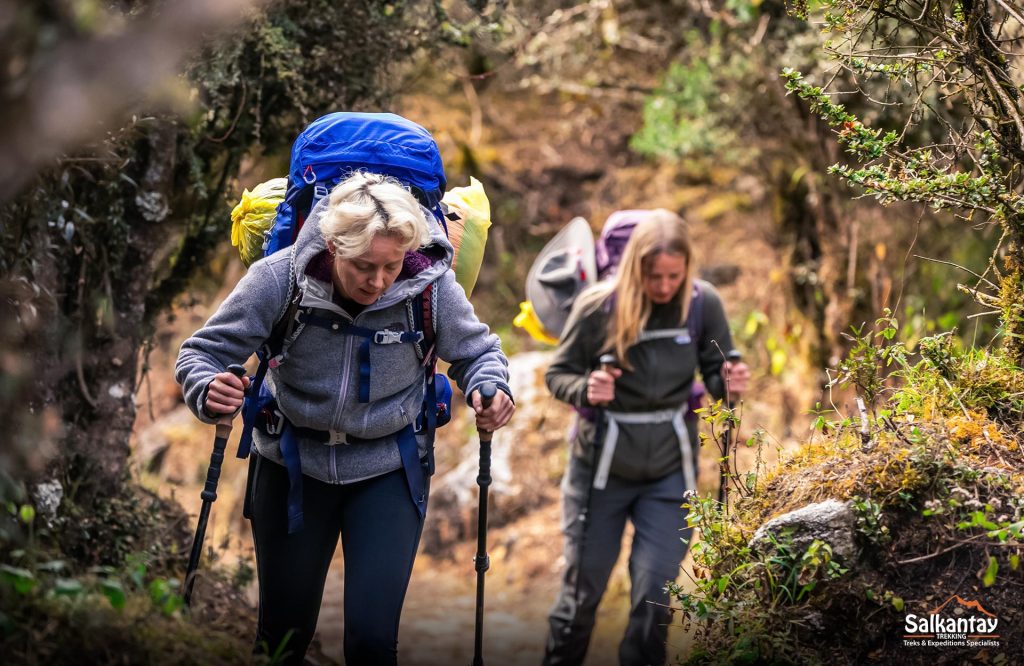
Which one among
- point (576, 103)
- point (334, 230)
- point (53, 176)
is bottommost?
point (334, 230)

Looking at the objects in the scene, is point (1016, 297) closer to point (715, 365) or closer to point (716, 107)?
point (715, 365)

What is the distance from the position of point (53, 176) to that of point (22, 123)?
2.79 meters

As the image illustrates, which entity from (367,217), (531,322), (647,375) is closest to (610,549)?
(647,375)

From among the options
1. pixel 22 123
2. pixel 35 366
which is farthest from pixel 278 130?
pixel 22 123

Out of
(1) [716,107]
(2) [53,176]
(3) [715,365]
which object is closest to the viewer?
(2) [53,176]

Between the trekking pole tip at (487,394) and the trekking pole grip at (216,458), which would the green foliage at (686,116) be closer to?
the trekking pole tip at (487,394)

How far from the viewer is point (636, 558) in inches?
210

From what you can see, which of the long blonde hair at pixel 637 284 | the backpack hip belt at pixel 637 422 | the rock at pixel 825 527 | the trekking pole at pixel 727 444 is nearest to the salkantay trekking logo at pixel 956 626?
the rock at pixel 825 527

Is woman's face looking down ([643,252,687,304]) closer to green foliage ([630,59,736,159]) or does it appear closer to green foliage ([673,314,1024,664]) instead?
green foliage ([673,314,1024,664])

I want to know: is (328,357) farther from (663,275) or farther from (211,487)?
(663,275)

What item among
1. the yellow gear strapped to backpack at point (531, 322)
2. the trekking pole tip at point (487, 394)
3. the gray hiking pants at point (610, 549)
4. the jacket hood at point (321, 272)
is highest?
the jacket hood at point (321, 272)

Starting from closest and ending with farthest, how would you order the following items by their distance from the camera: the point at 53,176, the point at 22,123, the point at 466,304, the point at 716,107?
the point at 22,123, the point at 466,304, the point at 53,176, the point at 716,107

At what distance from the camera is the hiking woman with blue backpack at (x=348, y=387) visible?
3477 millimetres

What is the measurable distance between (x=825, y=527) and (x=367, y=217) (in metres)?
1.96
